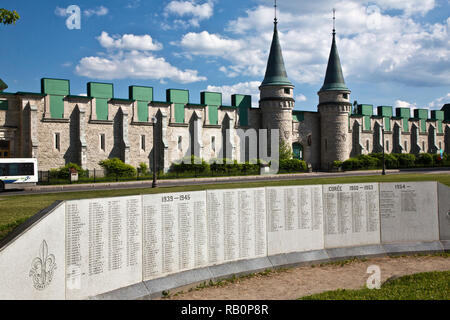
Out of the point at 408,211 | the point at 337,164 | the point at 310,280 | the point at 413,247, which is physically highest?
the point at 337,164

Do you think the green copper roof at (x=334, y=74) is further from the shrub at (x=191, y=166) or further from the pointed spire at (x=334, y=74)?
the shrub at (x=191, y=166)

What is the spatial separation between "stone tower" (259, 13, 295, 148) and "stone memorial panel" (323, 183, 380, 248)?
119 feet

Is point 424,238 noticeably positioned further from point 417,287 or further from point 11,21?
point 11,21

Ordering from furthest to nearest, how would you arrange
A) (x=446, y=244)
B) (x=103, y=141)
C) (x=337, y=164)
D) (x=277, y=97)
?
(x=337, y=164) < (x=277, y=97) < (x=103, y=141) < (x=446, y=244)

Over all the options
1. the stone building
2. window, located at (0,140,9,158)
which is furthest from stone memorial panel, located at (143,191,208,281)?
window, located at (0,140,9,158)

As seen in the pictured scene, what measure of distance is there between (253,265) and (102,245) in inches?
136

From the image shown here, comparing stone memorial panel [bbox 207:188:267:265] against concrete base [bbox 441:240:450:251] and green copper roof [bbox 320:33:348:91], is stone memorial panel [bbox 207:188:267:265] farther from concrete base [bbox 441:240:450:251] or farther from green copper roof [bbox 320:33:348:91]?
green copper roof [bbox 320:33:348:91]

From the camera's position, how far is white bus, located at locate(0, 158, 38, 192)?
26.6 meters

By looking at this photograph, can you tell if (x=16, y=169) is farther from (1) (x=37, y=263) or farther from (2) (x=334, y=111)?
(2) (x=334, y=111)

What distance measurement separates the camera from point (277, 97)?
46062 millimetres

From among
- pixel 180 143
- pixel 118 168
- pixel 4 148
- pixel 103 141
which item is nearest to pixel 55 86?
pixel 103 141

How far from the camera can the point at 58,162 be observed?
1398 inches

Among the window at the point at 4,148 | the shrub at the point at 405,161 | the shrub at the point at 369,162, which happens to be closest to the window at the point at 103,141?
the window at the point at 4,148
